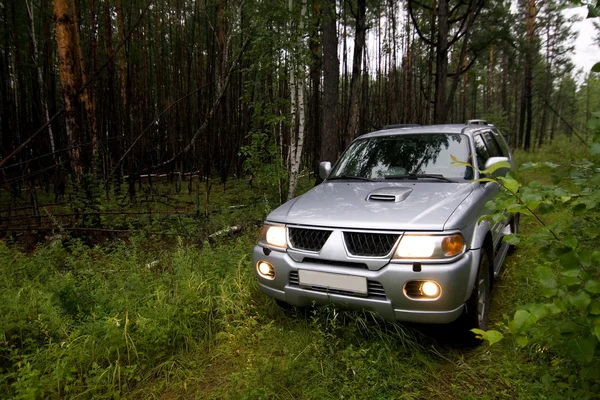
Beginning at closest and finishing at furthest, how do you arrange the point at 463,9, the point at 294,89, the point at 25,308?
the point at 25,308 < the point at 294,89 < the point at 463,9

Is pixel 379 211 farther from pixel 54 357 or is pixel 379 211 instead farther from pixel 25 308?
pixel 25 308

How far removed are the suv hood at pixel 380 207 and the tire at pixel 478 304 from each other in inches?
20.3

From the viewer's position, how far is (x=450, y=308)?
2152mm

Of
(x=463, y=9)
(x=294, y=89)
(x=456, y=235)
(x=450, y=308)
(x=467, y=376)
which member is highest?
(x=463, y=9)

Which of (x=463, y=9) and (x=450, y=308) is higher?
(x=463, y=9)

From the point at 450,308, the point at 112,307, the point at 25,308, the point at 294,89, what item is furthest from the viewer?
the point at 294,89

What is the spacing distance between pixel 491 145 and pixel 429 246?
2.63 metres

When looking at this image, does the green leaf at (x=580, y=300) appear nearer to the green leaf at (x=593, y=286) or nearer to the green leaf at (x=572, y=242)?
the green leaf at (x=593, y=286)

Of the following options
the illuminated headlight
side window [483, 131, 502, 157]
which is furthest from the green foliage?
side window [483, 131, 502, 157]

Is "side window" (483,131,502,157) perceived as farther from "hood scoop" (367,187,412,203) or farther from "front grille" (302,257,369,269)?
"front grille" (302,257,369,269)

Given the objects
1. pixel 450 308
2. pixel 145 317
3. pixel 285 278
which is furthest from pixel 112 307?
pixel 450 308

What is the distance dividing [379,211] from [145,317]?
2.04 m

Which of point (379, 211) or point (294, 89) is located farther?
point (294, 89)

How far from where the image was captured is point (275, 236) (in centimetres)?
270
